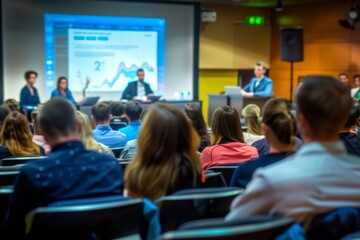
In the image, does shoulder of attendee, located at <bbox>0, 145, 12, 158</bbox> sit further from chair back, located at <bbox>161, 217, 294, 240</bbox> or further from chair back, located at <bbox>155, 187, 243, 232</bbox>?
chair back, located at <bbox>161, 217, 294, 240</bbox>

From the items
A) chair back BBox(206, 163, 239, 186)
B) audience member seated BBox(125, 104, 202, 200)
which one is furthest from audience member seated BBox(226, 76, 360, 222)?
chair back BBox(206, 163, 239, 186)

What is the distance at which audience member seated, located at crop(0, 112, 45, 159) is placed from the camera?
11.6ft

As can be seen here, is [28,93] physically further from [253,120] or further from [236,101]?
[253,120]

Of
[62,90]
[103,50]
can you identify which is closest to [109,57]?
[103,50]

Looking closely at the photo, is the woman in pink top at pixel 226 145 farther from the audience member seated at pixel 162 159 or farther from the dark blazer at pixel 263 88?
the dark blazer at pixel 263 88

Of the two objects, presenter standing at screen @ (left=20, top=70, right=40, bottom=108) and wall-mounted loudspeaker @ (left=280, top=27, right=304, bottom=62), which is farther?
wall-mounted loudspeaker @ (left=280, top=27, right=304, bottom=62)

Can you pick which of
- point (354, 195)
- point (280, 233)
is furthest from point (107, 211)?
point (354, 195)

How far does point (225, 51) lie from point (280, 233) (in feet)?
35.2

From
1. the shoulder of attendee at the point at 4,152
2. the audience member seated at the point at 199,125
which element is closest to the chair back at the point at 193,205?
the shoulder of attendee at the point at 4,152

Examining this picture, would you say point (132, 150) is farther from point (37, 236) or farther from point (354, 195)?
point (354, 195)

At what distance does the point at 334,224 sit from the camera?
5.61 feet

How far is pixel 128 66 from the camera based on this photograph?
10.3m

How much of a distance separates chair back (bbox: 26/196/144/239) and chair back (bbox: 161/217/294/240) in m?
0.42

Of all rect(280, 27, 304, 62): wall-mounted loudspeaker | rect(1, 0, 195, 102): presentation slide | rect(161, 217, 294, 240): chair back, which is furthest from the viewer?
rect(280, 27, 304, 62): wall-mounted loudspeaker
